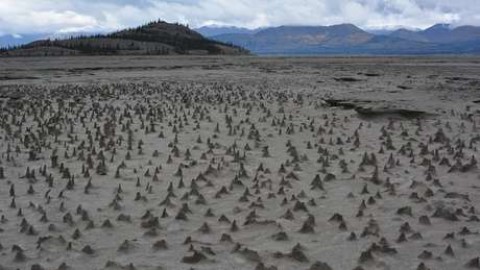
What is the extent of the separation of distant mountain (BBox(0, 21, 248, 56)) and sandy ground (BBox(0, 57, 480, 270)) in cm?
8807

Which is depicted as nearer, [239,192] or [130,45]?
[239,192]

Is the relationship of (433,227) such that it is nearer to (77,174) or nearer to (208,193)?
(208,193)

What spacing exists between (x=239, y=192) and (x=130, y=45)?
360ft

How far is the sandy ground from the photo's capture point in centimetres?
559

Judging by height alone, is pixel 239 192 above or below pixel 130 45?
below

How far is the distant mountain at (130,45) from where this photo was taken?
10019cm

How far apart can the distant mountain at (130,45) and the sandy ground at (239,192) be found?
88.1m

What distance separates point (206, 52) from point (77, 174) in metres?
112

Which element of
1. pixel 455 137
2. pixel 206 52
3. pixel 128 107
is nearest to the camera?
pixel 455 137

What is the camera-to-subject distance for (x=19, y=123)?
13.1 metres

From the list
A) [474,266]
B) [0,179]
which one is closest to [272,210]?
[474,266]

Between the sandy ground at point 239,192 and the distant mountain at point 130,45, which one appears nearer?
the sandy ground at point 239,192

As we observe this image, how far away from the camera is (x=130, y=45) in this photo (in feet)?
374

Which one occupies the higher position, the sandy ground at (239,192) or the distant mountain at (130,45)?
the distant mountain at (130,45)
